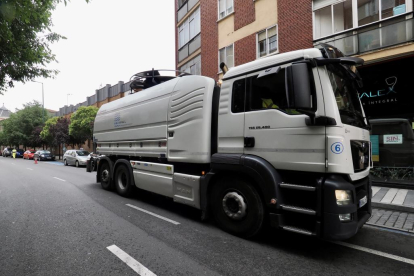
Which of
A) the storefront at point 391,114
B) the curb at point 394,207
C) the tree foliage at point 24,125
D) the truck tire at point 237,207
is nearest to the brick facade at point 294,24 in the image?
the storefront at point 391,114

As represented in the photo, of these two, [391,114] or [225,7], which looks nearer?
[391,114]

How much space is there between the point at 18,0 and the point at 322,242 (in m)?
6.38

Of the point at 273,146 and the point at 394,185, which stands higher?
the point at 273,146

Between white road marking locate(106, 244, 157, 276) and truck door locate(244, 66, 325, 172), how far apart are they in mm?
Answer: 2205

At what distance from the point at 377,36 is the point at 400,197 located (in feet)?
19.3

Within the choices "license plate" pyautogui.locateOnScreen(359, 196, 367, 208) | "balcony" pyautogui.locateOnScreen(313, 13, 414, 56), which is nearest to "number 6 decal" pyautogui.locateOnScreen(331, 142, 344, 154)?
"license plate" pyautogui.locateOnScreen(359, 196, 367, 208)

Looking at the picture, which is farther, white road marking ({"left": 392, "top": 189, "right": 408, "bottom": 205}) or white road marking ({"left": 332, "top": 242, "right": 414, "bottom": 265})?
white road marking ({"left": 392, "top": 189, "right": 408, "bottom": 205})

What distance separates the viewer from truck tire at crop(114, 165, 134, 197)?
681 cm

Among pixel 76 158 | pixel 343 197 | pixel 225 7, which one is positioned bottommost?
pixel 76 158

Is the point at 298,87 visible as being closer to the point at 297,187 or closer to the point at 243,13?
the point at 297,187

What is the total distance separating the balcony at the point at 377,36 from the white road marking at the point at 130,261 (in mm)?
8054

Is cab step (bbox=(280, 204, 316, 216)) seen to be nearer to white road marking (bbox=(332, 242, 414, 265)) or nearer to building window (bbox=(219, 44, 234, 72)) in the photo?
white road marking (bbox=(332, 242, 414, 265))

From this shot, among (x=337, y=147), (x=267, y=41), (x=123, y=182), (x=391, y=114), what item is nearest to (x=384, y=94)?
(x=391, y=114)

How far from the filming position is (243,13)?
13.6 meters
